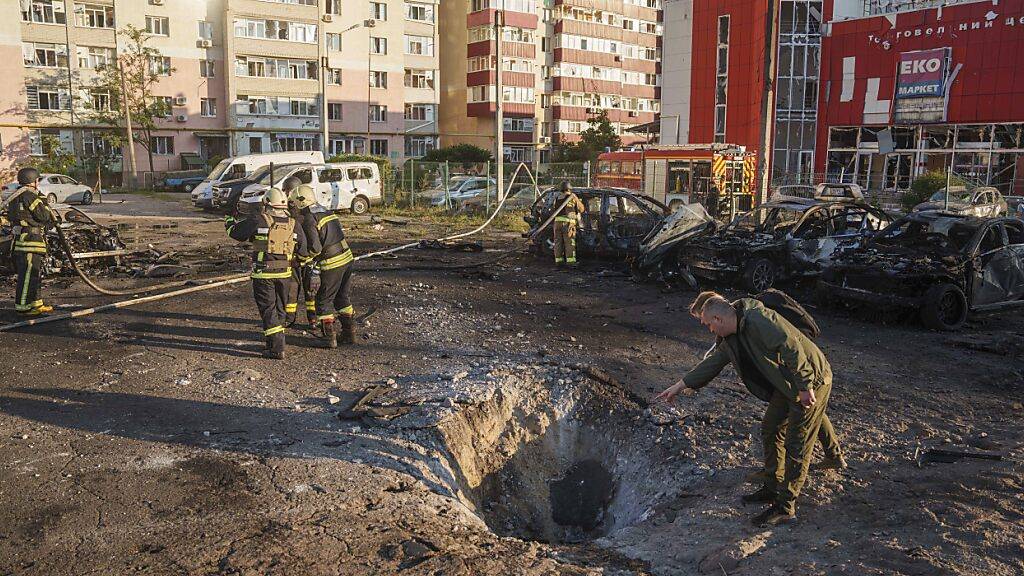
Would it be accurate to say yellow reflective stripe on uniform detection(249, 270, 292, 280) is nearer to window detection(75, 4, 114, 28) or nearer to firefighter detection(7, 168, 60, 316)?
firefighter detection(7, 168, 60, 316)

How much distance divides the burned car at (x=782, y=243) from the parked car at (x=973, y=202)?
1117 centimetres

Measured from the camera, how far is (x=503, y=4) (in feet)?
194

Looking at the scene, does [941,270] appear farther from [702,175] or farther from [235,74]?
[235,74]

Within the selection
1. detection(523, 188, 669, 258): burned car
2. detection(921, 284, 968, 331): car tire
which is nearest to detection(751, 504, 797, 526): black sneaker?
detection(921, 284, 968, 331): car tire

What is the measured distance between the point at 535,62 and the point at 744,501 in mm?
62635

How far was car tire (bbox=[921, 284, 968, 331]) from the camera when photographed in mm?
10391

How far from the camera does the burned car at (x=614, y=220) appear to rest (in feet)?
50.2

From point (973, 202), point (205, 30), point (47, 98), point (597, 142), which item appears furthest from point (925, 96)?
point (47, 98)

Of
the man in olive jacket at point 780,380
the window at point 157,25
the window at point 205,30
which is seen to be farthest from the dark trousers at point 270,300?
the window at point 205,30

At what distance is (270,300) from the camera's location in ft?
27.4

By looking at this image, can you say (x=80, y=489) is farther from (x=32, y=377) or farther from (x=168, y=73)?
(x=168, y=73)

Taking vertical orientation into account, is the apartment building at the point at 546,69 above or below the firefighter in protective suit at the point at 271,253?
above

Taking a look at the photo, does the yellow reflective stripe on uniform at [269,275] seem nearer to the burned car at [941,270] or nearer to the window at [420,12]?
the burned car at [941,270]

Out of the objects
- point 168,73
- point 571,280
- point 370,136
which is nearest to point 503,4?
point 370,136
